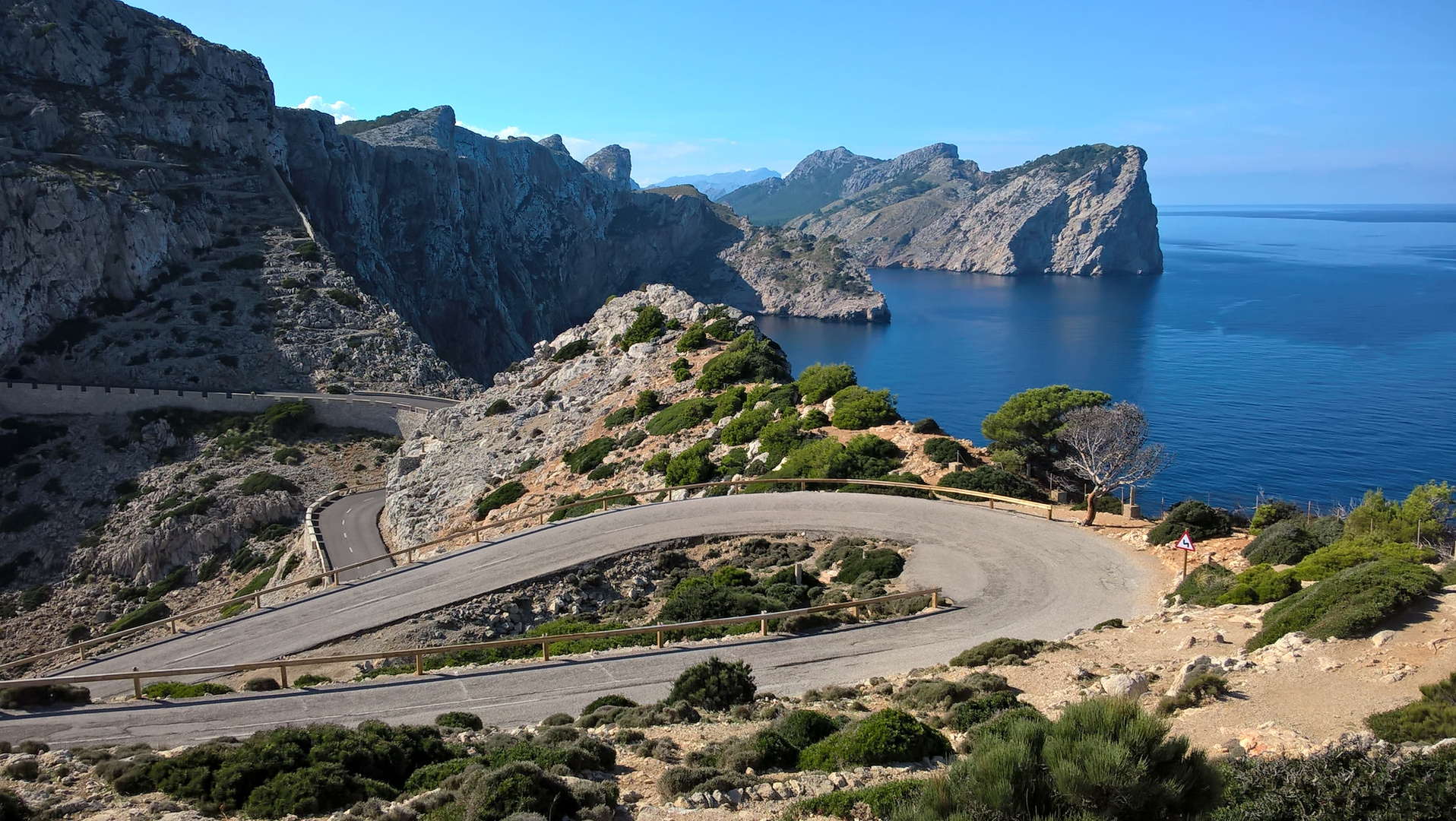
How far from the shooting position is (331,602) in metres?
27.1

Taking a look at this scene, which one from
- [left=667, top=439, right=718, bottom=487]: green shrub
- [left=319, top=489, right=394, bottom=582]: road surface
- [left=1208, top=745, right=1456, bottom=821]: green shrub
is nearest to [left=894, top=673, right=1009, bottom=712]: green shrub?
[left=1208, top=745, right=1456, bottom=821]: green shrub

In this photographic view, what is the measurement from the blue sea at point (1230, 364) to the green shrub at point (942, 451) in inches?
1372

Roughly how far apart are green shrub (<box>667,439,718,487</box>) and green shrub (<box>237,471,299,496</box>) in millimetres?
33216

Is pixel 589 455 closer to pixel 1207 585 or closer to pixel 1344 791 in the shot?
pixel 1207 585

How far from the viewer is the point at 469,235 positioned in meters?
145

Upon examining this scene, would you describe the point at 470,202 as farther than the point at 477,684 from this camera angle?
Yes

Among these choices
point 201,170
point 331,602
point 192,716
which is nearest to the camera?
point 192,716

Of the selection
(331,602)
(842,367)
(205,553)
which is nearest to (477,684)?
(331,602)

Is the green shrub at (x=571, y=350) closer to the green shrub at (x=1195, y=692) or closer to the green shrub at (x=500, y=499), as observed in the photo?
the green shrub at (x=500, y=499)

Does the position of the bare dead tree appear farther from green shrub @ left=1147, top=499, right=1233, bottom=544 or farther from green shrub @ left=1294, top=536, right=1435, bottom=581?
green shrub @ left=1294, top=536, right=1435, bottom=581

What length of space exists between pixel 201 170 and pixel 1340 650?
10877cm

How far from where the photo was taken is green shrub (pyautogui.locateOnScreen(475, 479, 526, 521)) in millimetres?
41312

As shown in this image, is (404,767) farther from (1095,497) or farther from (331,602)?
(1095,497)

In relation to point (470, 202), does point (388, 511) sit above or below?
below
